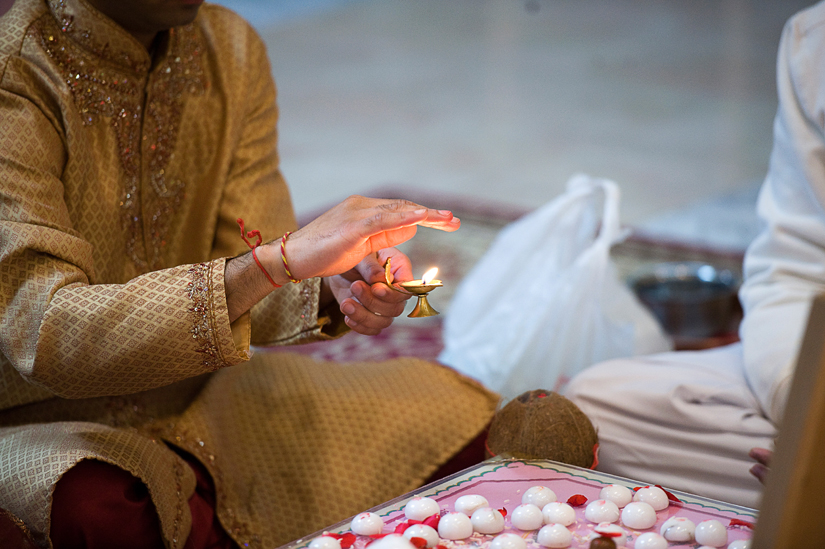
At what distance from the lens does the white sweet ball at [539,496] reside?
3.61 ft

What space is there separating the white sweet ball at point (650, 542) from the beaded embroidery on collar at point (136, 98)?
1.11 metres

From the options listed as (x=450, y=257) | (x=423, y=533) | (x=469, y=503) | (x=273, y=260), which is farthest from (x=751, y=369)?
(x=450, y=257)

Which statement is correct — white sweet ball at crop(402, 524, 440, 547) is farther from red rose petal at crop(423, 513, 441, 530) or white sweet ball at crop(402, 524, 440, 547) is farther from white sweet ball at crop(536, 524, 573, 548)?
white sweet ball at crop(536, 524, 573, 548)

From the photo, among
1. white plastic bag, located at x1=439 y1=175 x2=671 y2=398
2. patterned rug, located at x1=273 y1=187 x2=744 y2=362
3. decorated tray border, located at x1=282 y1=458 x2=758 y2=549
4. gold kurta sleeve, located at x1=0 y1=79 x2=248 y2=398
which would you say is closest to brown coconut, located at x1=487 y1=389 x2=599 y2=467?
decorated tray border, located at x1=282 y1=458 x2=758 y2=549

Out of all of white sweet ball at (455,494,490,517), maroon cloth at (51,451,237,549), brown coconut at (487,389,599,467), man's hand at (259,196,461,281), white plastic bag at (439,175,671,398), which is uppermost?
man's hand at (259,196,461,281)

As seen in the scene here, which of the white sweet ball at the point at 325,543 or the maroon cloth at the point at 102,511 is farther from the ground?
the white sweet ball at the point at 325,543

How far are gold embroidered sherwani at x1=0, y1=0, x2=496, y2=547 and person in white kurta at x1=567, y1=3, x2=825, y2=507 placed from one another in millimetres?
320

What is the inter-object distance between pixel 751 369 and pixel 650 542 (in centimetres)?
73

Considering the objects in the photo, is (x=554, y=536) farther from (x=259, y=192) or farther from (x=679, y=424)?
(x=259, y=192)

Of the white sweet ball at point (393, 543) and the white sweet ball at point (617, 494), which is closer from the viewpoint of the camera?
the white sweet ball at point (393, 543)

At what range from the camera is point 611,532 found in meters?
1.01

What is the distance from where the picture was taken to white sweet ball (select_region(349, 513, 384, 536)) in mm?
1030

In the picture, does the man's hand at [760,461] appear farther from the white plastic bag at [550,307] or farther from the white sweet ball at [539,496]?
the white plastic bag at [550,307]

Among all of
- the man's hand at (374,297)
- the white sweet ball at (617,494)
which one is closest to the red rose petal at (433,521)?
the white sweet ball at (617,494)
